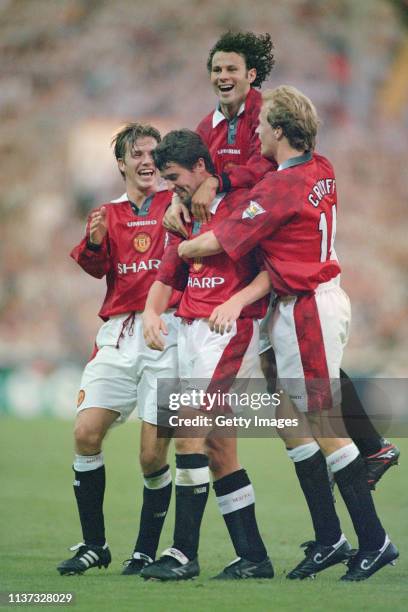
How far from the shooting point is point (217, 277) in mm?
4715

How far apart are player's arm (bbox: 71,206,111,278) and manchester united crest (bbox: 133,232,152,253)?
5.4 inches

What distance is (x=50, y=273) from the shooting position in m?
20.1

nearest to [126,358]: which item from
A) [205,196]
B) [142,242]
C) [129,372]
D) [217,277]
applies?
[129,372]

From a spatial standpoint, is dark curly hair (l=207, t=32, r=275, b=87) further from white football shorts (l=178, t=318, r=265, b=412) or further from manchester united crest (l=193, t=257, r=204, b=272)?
white football shorts (l=178, t=318, r=265, b=412)

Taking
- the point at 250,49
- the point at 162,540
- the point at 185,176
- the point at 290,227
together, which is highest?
the point at 250,49

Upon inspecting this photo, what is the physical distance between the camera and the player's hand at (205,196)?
185 inches

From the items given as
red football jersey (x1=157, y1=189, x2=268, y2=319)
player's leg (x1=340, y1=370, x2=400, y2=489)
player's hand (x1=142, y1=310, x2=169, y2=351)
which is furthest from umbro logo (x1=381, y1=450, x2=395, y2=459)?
player's hand (x1=142, y1=310, x2=169, y2=351)

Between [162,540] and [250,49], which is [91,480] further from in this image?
[250,49]

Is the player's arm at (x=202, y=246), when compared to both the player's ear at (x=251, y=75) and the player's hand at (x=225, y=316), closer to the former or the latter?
the player's hand at (x=225, y=316)

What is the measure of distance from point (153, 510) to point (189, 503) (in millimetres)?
531

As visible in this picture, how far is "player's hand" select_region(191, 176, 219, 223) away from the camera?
4.70 metres

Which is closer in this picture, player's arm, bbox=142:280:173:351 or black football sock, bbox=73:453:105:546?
player's arm, bbox=142:280:173:351

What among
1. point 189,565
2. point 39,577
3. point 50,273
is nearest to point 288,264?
point 189,565

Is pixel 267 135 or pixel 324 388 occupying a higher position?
pixel 267 135
